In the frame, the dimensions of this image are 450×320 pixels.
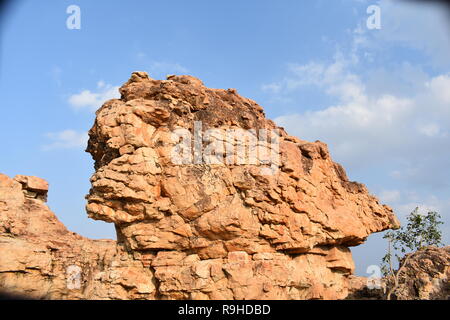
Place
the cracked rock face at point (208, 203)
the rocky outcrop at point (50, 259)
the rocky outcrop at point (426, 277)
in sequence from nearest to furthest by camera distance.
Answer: the cracked rock face at point (208, 203), the rocky outcrop at point (50, 259), the rocky outcrop at point (426, 277)

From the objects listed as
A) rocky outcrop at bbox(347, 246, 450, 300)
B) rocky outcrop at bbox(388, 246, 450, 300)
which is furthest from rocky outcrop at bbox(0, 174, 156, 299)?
rocky outcrop at bbox(388, 246, 450, 300)

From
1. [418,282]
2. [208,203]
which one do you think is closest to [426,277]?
[418,282]

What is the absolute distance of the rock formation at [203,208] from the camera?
15.3m

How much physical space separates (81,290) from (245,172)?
9851 millimetres

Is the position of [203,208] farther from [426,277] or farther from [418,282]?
[426,277]

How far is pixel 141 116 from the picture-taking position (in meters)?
16.5

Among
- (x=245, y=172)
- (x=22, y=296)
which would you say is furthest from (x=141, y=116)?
(x=22, y=296)

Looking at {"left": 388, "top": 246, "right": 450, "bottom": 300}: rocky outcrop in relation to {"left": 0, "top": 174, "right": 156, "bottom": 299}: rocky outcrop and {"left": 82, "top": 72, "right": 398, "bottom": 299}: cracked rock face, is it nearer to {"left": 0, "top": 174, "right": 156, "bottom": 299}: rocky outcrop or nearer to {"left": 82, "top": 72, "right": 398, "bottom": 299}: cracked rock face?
{"left": 82, "top": 72, "right": 398, "bottom": 299}: cracked rock face

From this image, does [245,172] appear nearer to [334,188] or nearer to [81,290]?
[334,188]

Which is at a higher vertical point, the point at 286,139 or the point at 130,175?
the point at 286,139

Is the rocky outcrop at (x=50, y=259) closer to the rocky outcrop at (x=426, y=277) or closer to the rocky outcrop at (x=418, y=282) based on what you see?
the rocky outcrop at (x=418, y=282)

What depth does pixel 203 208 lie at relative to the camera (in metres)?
15.5

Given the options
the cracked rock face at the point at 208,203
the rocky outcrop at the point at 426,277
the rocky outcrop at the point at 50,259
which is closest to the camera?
the cracked rock face at the point at 208,203

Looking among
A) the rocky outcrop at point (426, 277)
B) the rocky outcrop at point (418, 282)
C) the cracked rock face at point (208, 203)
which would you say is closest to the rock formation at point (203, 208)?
the cracked rock face at point (208, 203)
